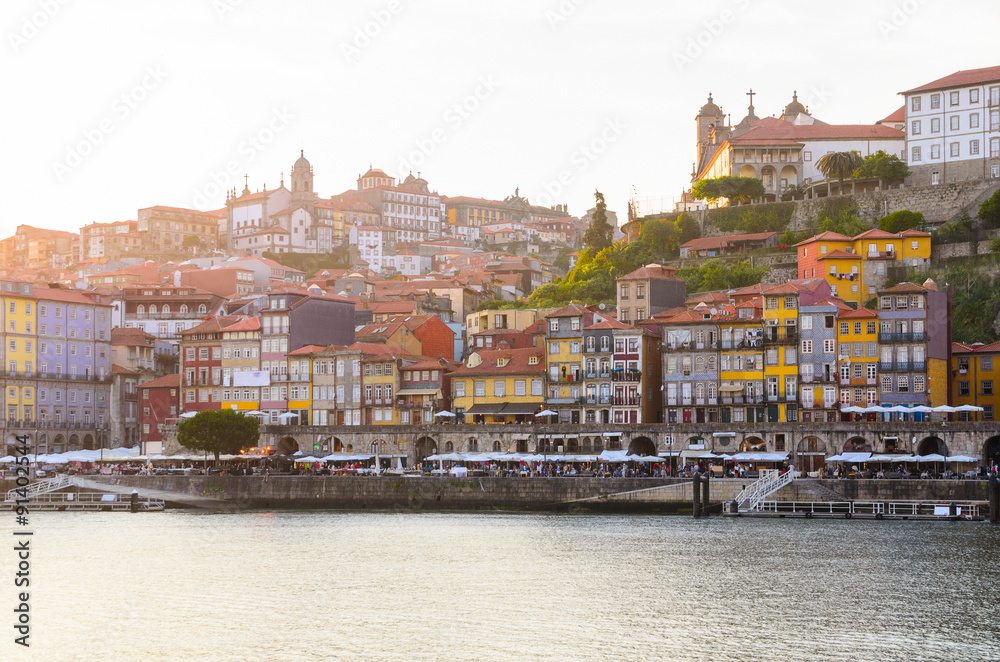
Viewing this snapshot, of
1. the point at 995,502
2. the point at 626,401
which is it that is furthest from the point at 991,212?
the point at 995,502

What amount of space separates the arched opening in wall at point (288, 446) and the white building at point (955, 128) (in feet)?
168

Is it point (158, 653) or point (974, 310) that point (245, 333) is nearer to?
point (974, 310)

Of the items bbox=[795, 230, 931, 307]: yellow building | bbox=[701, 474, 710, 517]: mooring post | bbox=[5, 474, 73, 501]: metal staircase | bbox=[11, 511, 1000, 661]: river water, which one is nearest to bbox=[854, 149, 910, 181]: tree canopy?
bbox=[795, 230, 931, 307]: yellow building

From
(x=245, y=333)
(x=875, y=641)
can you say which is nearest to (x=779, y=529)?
(x=875, y=641)

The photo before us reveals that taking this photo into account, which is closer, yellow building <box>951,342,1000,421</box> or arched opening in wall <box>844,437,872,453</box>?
arched opening in wall <box>844,437,872,453</box>

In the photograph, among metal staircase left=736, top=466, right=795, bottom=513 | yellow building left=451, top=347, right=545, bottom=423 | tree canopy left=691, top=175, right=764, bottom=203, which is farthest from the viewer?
tree canopy left=691, top=175, right=764, bottom=203

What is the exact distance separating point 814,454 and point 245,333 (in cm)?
3918

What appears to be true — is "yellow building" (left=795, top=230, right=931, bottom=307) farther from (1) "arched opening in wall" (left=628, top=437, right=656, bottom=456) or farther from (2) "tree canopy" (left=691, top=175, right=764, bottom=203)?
(1) "arched opening in wall" (left=628, top=437, right=656, bottom=456)

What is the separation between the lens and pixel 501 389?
3041 inches

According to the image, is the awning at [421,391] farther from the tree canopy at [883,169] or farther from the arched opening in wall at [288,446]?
the tree canopy at [883,169]

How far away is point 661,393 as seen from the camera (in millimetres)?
75562

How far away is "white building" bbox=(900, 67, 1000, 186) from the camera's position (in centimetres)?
9525

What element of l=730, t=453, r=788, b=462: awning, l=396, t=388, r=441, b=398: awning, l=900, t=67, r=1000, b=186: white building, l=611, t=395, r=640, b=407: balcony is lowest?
l=730, t=453, r=788, b=462: awning

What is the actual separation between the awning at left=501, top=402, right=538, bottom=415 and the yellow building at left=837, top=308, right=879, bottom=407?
17.6 metres
